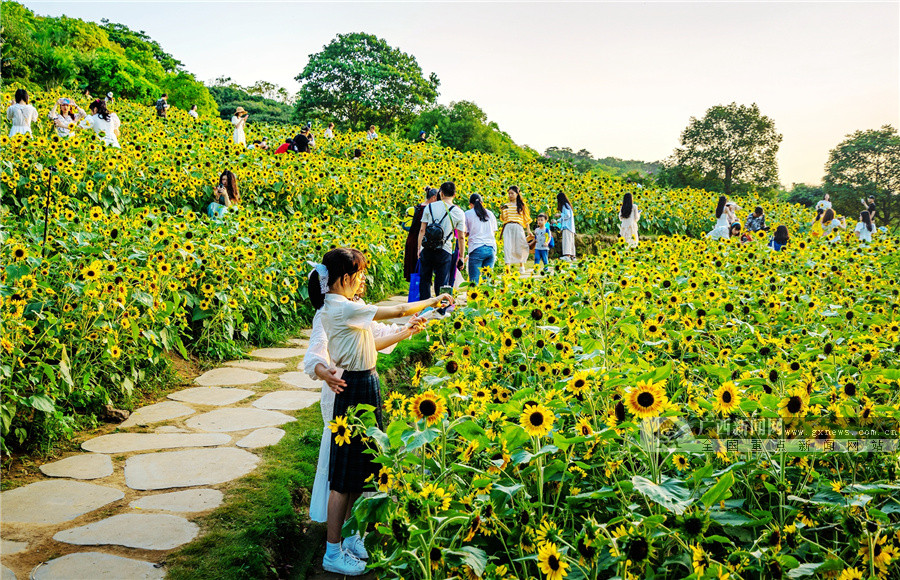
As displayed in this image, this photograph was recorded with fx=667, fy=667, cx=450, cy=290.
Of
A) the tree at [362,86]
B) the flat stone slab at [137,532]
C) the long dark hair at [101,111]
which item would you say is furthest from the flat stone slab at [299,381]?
the tree at [362,86]

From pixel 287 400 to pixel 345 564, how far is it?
186 centimetres

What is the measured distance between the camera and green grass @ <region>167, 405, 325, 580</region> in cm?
255

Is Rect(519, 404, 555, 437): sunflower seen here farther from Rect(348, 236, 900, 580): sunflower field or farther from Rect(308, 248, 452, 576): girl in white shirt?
Rect(308, 248, 452, 576): girl in white shirt

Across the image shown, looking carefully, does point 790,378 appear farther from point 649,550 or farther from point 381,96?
point 381,96

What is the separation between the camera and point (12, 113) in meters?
9.29

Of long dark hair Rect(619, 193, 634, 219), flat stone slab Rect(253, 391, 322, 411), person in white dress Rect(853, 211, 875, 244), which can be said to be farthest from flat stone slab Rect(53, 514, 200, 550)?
person in white dress Rect(853, 211, 875, 244)

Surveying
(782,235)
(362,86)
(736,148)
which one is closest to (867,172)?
(736,148)

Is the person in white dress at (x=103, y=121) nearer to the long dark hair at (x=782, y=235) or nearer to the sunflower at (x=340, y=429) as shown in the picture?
the sunflower at (x=340, y=429)

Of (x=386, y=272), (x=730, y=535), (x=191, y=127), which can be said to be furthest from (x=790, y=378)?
(x=191, y=127)

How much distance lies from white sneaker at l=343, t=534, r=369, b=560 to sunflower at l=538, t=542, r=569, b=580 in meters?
1.33

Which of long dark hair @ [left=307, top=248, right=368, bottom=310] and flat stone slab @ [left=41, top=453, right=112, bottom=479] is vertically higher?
long dark hair @ [left=307, top=248, right=368, bottom=310]

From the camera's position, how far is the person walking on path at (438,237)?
20.2ft

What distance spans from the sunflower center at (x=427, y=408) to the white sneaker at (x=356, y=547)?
0.96m

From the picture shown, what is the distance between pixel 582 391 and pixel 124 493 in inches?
84.6
